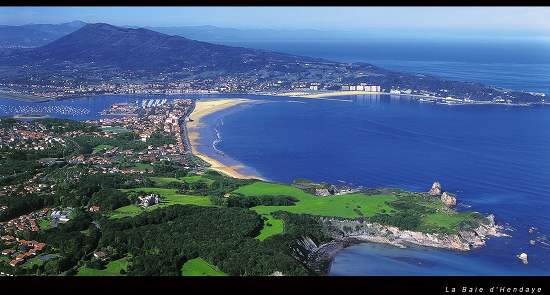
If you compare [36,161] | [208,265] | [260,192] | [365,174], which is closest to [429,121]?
[365,174]

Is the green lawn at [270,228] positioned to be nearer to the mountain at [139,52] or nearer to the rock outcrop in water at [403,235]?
the rock outcrop in water at [403,235]

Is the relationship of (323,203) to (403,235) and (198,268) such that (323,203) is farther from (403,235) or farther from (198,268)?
(198,268)

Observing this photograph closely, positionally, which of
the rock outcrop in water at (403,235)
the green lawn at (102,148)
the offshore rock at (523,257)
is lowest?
the offshore rock at (523,257)

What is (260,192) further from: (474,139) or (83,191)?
(474,139)

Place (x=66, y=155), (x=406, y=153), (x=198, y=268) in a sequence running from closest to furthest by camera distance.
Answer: (x=198, y=268), (x=66, y=155), (x=406, y=153)

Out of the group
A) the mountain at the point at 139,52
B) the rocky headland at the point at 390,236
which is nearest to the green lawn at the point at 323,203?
the rocky headland at the point at 390,236

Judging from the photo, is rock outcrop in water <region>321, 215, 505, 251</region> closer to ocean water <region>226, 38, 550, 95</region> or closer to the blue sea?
the blue sea

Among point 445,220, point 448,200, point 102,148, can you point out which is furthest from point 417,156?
point 102,148
